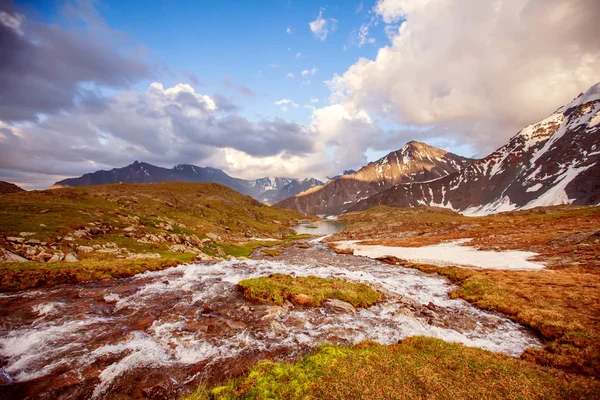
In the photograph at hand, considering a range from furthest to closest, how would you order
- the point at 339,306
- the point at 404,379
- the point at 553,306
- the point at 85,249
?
the point at 85,249
the point at 339,306
the point at 553,306
the point at 404,379

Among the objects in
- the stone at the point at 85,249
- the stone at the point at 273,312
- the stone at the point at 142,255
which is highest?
the stone at the point at 85,249

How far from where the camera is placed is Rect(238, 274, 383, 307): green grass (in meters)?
18.7

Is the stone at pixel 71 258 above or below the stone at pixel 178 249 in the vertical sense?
above

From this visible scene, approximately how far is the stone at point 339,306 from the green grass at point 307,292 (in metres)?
0.45

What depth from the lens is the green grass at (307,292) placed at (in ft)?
61.2

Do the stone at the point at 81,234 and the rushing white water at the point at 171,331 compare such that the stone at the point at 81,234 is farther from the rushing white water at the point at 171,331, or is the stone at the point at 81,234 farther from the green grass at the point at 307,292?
the green grass at the point at 307,292

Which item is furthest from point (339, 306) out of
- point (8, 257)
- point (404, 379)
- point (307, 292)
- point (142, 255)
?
point (8, 257)

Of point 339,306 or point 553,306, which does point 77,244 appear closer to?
point 339,306

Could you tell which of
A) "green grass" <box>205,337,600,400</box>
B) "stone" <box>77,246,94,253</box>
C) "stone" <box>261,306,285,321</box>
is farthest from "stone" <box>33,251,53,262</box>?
"green grass" <box>205,337,600,400</box>

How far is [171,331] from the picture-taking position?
527 inches

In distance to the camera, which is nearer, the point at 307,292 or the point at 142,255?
the point at 307,292

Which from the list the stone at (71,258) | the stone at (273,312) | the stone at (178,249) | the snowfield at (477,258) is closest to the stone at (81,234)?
the stone at (71,258)

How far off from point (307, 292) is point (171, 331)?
32.6 ft

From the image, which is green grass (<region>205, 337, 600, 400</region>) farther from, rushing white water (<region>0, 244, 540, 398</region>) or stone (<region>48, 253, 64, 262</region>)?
stone (<region>48, 253, 64, 262</region>)
